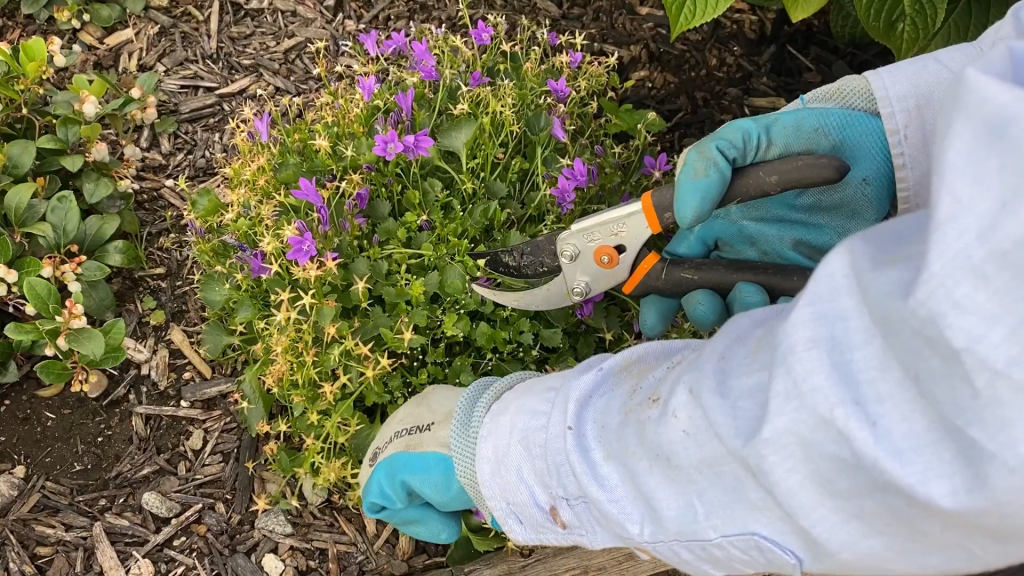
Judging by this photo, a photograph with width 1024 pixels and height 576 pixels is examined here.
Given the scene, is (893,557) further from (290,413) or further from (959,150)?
(290,413)

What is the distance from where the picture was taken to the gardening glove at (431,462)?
1.47m

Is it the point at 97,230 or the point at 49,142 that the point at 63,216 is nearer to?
the point at 97,230

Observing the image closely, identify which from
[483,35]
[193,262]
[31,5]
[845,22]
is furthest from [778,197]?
[31,5]

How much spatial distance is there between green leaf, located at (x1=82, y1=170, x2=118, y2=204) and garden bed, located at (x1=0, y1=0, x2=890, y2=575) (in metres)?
0.17

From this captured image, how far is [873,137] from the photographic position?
1.33 metres

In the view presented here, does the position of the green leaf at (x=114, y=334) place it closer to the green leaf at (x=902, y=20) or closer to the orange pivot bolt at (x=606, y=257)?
the orange pivot bolt at (x=606, y=257)

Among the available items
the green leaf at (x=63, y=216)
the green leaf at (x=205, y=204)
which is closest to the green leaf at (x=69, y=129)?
the green leaf at (x=63, y=216)

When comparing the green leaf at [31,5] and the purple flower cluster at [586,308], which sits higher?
the green leaf at [31,5]

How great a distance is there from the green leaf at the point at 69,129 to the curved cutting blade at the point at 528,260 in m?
1.20

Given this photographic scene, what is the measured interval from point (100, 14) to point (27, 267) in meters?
0.88

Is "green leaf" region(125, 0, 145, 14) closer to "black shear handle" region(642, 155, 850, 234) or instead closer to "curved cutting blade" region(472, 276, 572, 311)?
"curved cutting blade" region(472, 276, 572, 311)

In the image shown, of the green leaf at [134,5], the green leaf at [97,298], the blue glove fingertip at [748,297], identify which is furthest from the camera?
the green leaf at [134,5]

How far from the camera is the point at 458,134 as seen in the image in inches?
70.4

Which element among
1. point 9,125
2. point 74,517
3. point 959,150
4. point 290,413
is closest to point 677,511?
point 959,150
